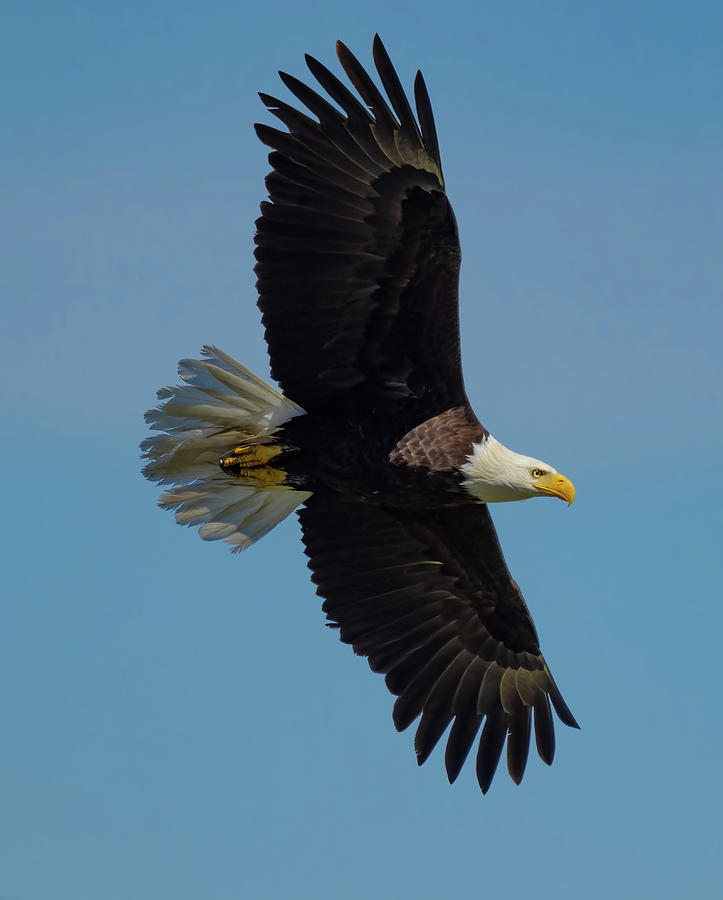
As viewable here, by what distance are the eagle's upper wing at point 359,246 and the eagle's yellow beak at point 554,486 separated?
75 centimetres

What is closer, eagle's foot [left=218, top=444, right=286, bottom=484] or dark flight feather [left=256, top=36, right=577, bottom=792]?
dark flight feather [left=256, top=36, right=577, bottom=792]

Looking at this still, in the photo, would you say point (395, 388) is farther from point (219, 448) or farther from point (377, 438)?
point (219, 448)

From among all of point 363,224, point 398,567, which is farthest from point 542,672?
point 363,224

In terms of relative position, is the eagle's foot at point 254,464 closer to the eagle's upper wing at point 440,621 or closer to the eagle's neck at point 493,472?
the eagle's upper wing at point 440,621

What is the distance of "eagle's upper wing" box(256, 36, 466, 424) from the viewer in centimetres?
→ 789

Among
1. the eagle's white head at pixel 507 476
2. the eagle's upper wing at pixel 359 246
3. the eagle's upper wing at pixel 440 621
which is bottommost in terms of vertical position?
the eagle's upper wing at pixel 440 621

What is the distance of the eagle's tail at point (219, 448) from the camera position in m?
8.77

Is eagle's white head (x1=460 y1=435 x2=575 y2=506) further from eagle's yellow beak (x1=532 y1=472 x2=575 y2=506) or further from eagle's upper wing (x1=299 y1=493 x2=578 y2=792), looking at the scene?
eagle's upper wing (x1=299 y1=493 x2=578 y2=792)

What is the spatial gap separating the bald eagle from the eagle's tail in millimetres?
10

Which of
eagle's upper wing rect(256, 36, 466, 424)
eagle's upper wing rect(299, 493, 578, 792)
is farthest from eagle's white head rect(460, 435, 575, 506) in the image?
eagle's upper wing rect(299, 493, 578, 792)

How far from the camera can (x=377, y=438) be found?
8.48 meters

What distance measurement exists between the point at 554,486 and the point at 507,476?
12.8 inches

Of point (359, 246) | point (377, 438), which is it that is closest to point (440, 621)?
point (377, 438)

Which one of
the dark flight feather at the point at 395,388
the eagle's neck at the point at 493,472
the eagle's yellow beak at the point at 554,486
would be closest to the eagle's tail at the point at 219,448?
the dark flight feather at the point at 395,388
